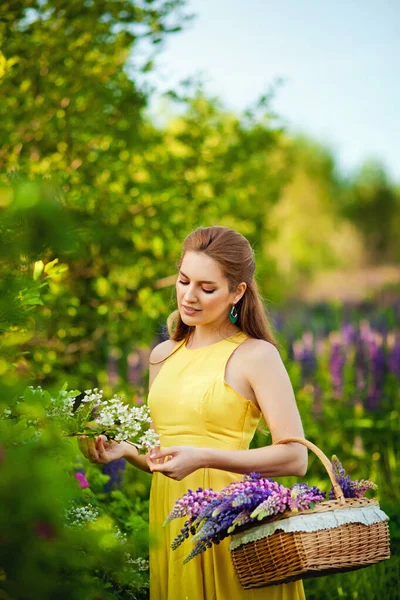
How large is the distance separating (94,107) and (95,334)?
160 centimetres

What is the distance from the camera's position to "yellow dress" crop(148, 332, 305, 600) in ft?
6.76

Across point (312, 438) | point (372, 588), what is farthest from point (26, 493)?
point (312, 438)

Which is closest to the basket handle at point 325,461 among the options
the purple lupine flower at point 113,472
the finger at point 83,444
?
the finger at point 83,444

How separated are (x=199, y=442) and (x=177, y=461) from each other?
294mm

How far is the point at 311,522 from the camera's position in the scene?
173 cm

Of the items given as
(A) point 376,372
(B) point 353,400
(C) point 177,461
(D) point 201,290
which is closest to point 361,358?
(A) point 376,372

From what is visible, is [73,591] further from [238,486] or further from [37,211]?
[238,486]

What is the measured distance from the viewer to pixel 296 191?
2616 centimetres

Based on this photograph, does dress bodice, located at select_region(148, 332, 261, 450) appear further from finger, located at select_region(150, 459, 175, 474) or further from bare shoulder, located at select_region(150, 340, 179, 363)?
finger, located at select_region(150, 459, 175, 474)

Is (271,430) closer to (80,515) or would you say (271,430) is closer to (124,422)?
(124,422)

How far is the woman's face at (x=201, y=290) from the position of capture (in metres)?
2.18

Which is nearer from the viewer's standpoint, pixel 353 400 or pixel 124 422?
pixel 124 422

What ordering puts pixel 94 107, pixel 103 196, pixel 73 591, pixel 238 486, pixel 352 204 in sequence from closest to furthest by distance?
pixel 73 591
pixel 238 486
pixel 94 107
pixel 103 196
pixel 352 204

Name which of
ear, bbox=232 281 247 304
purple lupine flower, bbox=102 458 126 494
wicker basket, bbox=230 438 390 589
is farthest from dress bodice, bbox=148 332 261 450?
purple lupine flower, bbox=102 458 126 494
